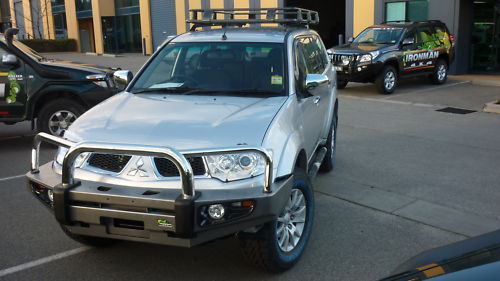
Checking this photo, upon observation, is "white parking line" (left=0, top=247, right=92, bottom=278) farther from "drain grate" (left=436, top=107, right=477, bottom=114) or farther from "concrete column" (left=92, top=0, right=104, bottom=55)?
"concrete column" (left=92, top=0, right=104, bottom=55)

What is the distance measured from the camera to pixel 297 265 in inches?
162

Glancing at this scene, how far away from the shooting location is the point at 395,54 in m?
13.9

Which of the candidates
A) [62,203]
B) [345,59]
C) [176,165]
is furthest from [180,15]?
[176,165]

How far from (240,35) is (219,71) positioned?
0.55 m

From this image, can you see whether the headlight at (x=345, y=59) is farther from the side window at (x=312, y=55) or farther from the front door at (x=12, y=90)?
the front door at (x=12, y=90)

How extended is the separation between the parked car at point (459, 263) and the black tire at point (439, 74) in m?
13.6

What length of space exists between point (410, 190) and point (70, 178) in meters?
3.94

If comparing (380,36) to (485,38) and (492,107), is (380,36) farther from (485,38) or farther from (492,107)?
(485,38)

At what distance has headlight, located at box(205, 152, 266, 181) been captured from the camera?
11.5 feet

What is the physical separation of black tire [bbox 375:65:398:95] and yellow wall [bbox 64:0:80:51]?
103ft

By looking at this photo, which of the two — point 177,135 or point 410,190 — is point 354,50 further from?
point 177,135

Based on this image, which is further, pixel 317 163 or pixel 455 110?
pixel 455 110

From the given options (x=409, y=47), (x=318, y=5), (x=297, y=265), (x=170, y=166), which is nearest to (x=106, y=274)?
(x=170, y=166)

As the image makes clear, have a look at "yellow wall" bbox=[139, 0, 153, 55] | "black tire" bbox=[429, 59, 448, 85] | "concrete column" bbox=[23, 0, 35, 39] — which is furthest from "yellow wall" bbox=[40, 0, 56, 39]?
"black tire" bbox=[429, 59, 448, 85]
